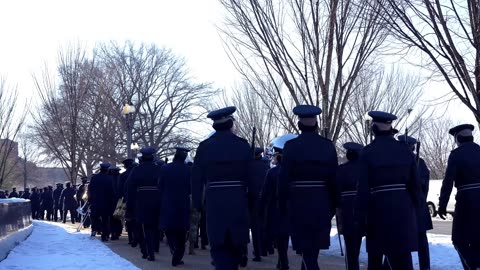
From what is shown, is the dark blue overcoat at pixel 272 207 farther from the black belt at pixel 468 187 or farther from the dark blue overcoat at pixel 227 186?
the black belt at pixel 468 187

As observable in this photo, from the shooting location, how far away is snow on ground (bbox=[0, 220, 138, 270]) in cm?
1218

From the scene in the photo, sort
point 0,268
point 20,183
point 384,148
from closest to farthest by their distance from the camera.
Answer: point 384,148 < point 0,268 < point 20,183

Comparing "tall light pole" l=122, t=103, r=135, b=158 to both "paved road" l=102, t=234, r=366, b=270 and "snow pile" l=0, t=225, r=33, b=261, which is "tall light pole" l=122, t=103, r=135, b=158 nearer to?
"snow pile" l=0, t=225, r=33, b=261

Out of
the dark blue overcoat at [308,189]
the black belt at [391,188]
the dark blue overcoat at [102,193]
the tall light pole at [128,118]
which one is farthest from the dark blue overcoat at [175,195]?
the tall light pole at [128,118]

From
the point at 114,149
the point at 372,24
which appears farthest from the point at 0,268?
the point at 114,149

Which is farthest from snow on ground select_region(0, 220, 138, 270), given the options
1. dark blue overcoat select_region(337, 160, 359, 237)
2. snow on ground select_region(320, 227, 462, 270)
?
snow on ground select_region(320, 227, 462, 270)

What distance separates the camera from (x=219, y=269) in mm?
8086

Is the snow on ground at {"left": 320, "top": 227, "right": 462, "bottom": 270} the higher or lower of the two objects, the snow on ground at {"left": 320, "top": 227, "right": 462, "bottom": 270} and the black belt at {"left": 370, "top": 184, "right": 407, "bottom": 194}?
the lower

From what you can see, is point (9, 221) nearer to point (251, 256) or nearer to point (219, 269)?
point (251, 256)

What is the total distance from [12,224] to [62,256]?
5.89ft

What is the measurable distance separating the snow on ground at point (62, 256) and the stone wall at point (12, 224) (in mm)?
171

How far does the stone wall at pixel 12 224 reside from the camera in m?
13.2

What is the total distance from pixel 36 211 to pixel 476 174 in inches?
1447

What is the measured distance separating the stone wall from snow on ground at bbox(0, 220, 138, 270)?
0.17 metres
